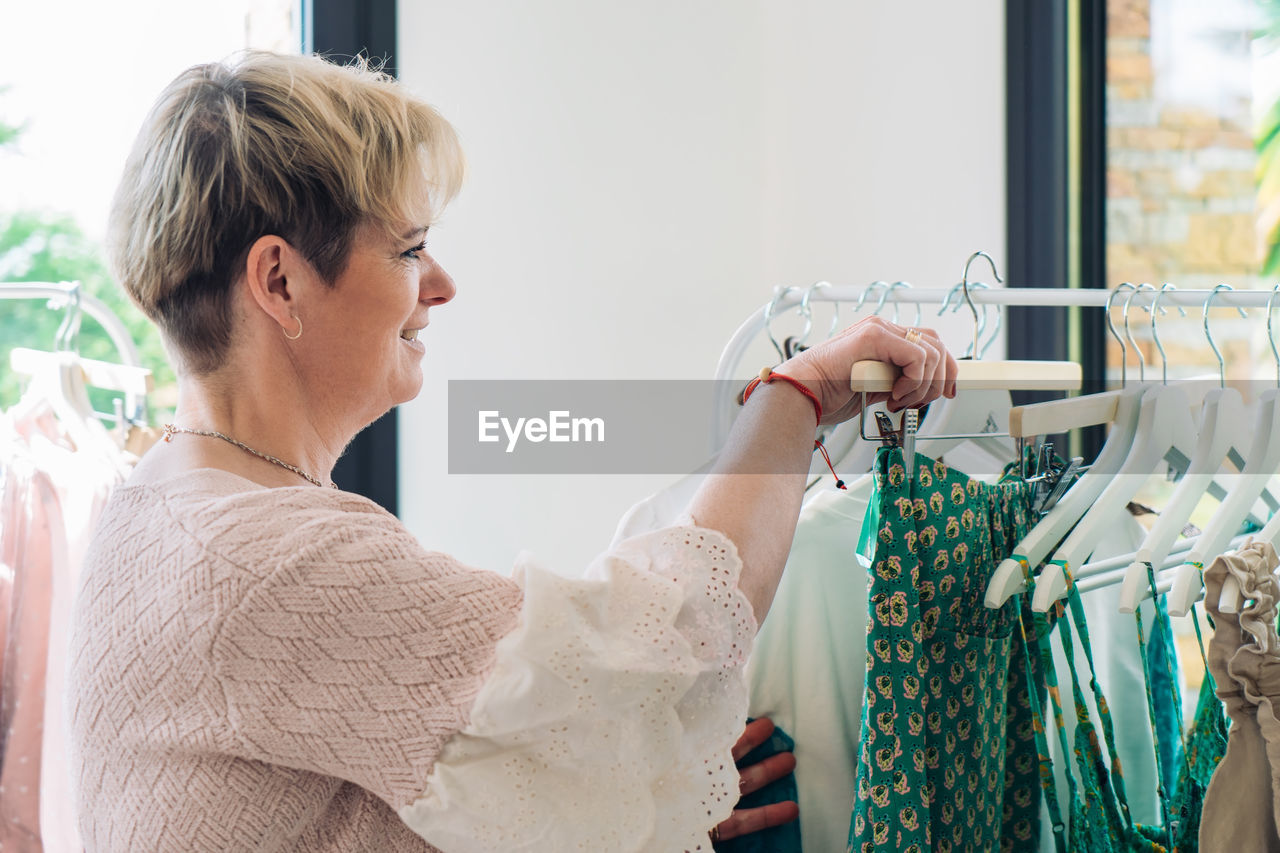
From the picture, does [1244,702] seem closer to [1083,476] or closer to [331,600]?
[1083,476]

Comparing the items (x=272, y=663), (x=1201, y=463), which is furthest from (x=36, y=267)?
(x=1201, y=463)

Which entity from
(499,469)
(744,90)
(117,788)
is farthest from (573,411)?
(117,788)

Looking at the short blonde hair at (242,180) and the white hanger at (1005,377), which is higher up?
the short blonde hair at (242,180)

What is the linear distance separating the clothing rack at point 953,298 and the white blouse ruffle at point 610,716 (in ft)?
1.55

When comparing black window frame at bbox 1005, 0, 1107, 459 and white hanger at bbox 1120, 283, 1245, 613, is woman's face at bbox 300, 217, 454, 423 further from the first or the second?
black window frame at bbox 1005, 0, 1107, 459

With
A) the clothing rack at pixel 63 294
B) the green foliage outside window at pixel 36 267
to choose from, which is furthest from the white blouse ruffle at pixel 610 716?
the green foliage outside window at pixel 36 267

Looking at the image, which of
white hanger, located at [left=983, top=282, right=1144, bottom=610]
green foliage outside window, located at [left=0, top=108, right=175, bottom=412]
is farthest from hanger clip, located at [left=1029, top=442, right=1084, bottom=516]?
green foliage outside window, located at [left=0, top=108, right=175, bottom=412]

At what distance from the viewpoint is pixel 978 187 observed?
1896mm

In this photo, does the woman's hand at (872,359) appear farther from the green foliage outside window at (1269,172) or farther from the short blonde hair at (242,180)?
the green foliage outside window at (1269,172)

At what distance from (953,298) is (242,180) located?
74 cm

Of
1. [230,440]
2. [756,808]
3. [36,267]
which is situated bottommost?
[756,808]

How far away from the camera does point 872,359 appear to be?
0.87 m

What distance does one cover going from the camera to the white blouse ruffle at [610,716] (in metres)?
0.69

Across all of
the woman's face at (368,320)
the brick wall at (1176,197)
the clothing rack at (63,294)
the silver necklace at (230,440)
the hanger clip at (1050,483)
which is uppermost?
the brick wall at (1176,197)
